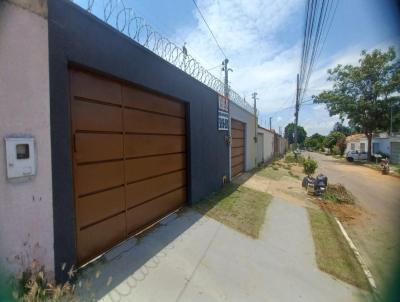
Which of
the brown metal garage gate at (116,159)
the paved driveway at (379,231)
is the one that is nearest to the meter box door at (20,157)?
the brown metal garage gate at (116,159)

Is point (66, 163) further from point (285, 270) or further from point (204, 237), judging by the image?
point (285, 270)

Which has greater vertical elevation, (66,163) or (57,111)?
(57,111)

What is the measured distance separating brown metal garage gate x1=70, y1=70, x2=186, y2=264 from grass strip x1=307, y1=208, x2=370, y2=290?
295 cm

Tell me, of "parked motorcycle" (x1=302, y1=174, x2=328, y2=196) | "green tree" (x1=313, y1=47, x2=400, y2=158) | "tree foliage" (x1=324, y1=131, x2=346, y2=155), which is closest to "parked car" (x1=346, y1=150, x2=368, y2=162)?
"green tree" (x1=313, y1=47, x2=400, y2=158)

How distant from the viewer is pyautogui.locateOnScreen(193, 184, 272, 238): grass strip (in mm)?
5604

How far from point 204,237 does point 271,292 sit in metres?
1.51

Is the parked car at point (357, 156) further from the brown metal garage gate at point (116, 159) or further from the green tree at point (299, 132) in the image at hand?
the green tree at point (299, 132)

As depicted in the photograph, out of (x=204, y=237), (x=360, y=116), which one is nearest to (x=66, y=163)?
(x=204, y=237)

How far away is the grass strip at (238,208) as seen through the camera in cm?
560

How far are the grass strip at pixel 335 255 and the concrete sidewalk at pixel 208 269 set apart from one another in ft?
0.57

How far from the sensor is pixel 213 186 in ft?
25.5

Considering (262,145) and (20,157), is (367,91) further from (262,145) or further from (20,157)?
(20,157)

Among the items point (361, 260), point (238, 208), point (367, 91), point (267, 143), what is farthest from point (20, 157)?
point (367, 91)

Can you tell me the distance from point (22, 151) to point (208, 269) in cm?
268
